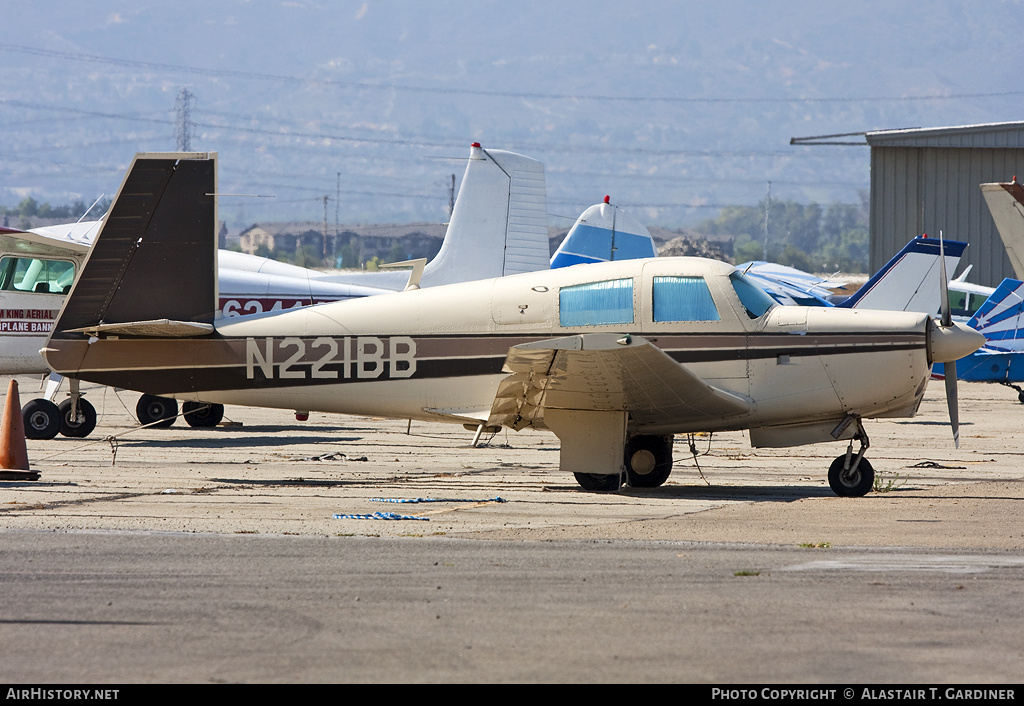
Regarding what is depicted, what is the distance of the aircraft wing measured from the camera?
916 cm

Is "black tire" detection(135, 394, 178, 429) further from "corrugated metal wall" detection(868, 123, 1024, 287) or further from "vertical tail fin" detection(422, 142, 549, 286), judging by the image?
"corrugated metal wall" detection(868, 123, 1024, 287)

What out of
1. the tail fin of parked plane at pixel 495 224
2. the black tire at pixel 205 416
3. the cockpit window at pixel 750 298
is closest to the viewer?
the cockpit window at pixel 750 298

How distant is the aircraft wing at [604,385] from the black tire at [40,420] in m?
7.98

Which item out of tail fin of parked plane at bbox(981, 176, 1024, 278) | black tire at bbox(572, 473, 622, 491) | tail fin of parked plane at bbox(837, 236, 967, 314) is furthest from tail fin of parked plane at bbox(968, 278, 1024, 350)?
black tire at bbox(572, 473, 622, 491)

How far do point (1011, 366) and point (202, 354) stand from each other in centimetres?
1743

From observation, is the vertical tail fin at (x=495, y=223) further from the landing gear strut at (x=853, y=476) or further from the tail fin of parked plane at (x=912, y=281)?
the landing gear strut at (x=853, y=476)

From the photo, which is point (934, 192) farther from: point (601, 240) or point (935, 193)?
point (601, 240)

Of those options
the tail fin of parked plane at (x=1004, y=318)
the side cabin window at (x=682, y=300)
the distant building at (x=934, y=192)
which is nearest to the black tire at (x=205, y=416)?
the side cabin window at (x=682, y=300)

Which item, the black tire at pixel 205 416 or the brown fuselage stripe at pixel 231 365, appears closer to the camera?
the brown fuselage stripe at pixel 231 365

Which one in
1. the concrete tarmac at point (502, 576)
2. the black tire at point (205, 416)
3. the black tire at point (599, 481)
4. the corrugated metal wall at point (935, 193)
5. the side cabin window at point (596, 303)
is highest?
the corrugated metal wall at point (935, 193)

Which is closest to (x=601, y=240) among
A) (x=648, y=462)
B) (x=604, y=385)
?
(x=648, y=462)

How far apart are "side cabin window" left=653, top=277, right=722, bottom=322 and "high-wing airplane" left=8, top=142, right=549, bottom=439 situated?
287 inches

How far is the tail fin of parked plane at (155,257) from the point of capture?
1110 cm
